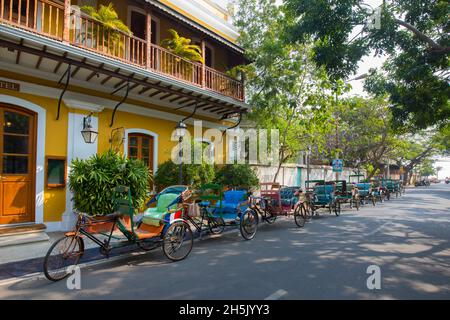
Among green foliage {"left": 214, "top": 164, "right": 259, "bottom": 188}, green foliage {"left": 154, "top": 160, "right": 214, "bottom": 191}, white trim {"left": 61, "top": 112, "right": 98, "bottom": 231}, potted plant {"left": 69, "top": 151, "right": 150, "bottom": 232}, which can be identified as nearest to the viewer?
potted plant {"left": 69, "top": 151, "right": 150, "bottom": 232}

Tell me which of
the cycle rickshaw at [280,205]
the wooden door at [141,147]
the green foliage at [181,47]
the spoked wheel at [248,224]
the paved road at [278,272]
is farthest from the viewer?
the green foliage at [181,47]

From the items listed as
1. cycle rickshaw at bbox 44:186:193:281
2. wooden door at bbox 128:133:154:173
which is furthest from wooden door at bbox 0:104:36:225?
cycle rickshaw at bbox 44:186:193:281

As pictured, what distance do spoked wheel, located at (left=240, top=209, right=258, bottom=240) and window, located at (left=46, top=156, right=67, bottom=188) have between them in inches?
202

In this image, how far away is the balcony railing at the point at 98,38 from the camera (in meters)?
7.75

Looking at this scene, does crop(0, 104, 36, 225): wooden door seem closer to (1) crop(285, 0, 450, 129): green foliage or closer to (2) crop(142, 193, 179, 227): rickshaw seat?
(2) crop(142, 193, 179, 227): rickshaw seat

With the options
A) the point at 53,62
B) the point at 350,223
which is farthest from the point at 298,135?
the point at 53,62

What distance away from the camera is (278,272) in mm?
5258

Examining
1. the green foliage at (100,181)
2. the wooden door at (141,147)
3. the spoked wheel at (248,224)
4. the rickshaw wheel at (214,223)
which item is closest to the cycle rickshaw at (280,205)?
the spoked wheel at (248,224)

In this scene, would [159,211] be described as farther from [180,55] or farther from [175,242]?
[180,55]

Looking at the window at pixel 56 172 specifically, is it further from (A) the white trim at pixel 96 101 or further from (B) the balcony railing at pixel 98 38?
(B) the balcony railing at pixel 98 38

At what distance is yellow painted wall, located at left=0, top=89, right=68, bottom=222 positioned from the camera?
8398 millimetres

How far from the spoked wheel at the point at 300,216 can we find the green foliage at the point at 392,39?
13.6 feet

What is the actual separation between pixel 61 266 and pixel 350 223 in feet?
29.6
